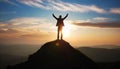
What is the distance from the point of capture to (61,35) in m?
37.1

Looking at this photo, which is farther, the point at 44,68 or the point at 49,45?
the point at 49,45

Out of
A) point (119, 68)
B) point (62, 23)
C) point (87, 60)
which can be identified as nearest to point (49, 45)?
point (62, 23)

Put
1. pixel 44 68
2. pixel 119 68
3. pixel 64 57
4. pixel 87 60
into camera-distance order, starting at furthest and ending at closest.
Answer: pixel 119 68, pixel 87 60, pixel 64 57, pixel 44 68

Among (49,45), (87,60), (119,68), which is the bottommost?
(119,68)

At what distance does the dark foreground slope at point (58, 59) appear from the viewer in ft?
116

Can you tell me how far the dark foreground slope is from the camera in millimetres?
35281

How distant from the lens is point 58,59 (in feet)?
118

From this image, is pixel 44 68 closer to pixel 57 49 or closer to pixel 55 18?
pixel 57 49

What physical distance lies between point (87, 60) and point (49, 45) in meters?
7.01

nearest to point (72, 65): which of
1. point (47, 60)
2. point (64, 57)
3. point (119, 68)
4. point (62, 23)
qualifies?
point (64, 57)

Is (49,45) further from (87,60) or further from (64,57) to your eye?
(87,60)

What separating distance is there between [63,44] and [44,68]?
5862mm

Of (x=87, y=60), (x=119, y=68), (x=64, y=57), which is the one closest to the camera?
(x=64, y=57)

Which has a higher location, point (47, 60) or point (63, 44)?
point (63, 44)
